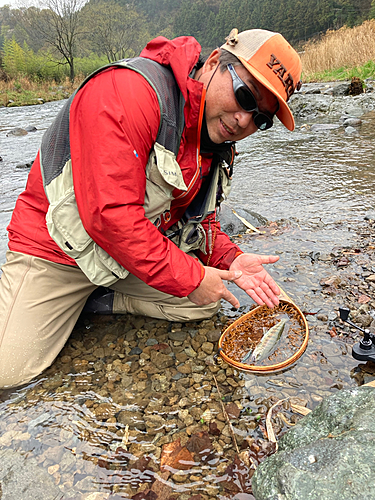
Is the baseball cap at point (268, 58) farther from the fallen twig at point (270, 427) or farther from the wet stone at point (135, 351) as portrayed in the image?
the wet stone at point (135, 351)

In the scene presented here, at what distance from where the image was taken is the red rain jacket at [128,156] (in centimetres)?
221

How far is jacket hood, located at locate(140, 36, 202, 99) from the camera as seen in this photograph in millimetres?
2496

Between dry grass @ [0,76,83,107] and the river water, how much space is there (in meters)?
19.0

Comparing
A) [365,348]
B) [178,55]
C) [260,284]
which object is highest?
[178,55]

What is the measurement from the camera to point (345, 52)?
1917cm

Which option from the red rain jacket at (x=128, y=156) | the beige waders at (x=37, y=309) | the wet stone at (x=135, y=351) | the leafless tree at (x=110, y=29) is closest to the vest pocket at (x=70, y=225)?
the red rain jacket at (x=128, y=156)

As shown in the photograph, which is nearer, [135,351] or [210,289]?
[210,289]

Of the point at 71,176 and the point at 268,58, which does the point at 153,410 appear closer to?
the point at 71,176

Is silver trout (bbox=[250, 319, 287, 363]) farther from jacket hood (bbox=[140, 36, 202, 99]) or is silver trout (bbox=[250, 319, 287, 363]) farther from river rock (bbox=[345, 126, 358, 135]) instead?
river rock (bbox=[345, 126, 358, 135])

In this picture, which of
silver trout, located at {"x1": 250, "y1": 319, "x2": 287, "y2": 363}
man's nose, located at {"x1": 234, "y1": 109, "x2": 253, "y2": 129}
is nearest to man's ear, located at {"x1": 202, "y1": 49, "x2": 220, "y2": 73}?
man's nose, located at {"x1": 234, "y1": 109, "x2": 253, "y2": 129}

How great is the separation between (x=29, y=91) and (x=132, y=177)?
33307 millimetres

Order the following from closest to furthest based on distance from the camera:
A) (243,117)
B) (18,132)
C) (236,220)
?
1. (243,117)
2. (236,220)
3. (18,132)

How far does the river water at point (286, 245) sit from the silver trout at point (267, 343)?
172 mm

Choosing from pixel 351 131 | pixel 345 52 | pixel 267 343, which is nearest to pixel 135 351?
pixel 267 343
